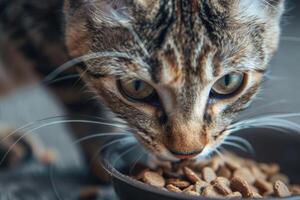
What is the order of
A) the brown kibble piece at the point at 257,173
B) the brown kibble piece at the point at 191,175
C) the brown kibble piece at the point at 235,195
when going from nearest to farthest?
the brown kibble piece at the point at 235,195, the brown kibble piece at the point at 191,175, the brown kibble piece at the point at 257,173

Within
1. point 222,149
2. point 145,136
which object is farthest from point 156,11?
point 222,149

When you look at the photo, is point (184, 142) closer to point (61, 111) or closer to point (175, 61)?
point (175, 61)

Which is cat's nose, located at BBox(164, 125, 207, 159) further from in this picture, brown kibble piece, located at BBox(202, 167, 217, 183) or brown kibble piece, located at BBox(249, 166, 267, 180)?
brown kibble piece, located at BBox(249, 166, 267, 180)

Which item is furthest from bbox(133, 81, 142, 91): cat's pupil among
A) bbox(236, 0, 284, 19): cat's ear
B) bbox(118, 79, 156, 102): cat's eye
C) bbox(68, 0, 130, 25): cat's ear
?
bbox(236, 0, 284, 19): cat's ear

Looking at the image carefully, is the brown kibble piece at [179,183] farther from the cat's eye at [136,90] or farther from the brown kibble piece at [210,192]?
the cat's eye at [136,90]

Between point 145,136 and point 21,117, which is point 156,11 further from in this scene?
point 21,117

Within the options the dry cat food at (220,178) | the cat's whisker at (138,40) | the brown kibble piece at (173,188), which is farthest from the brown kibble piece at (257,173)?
the cat's whisker at (138,40)

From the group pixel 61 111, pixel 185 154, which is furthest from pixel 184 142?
pixel 61 111
